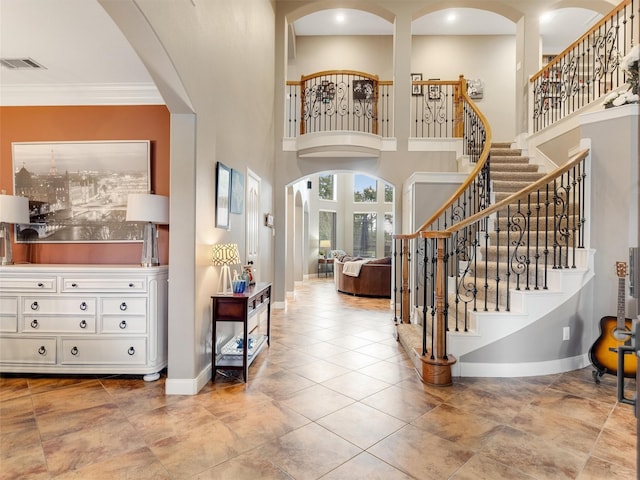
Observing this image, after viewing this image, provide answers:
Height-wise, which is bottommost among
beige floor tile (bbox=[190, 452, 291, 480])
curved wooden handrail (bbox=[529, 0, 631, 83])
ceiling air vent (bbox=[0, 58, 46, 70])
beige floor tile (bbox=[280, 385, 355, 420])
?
beige floor tile (bbox=[280, 385, 355, 420])

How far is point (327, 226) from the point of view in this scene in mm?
13117

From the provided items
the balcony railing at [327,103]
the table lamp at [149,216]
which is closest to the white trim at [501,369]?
the table lamp at [149,216]

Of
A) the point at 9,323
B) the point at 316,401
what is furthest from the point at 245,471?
the point at 9,323

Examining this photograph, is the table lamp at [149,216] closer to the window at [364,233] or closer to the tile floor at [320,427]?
the tile floor at [320,427]

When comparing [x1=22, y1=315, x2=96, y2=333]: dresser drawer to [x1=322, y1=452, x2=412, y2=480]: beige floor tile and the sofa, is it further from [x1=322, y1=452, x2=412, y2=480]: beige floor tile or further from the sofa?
the sofa

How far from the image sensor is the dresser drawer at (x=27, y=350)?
3164 millimetres

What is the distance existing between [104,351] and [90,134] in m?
2.16

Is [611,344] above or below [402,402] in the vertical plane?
above

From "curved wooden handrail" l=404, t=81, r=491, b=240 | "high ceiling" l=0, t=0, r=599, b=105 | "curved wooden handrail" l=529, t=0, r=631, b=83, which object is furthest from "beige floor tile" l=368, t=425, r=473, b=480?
"curved wooden handrail" l=529, t=0, r=631, b=83

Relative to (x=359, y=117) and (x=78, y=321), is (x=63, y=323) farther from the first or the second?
(x=359, y=117)

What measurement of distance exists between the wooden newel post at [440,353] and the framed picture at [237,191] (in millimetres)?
2091

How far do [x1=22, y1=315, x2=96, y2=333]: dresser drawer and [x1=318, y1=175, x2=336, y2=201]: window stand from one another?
10067mm

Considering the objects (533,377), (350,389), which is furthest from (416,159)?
(350,389)

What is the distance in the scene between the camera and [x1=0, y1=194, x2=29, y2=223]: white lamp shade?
333 centimetres
